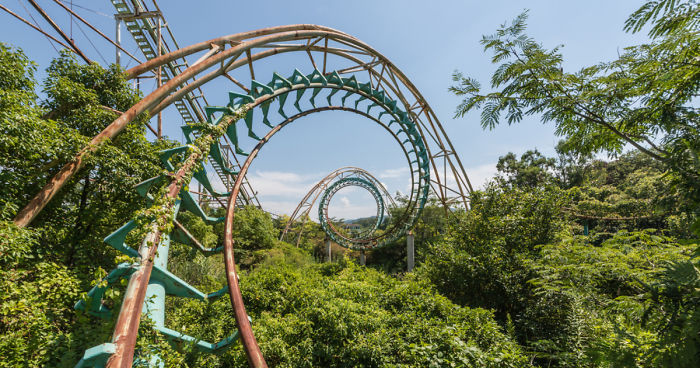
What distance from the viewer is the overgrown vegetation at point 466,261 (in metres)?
1.75

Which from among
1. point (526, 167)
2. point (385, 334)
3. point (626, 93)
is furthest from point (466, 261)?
point (526, 167)

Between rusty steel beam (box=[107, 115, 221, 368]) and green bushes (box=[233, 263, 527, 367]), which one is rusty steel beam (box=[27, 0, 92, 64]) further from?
green bushes (box=[233, 263, 527, 367])

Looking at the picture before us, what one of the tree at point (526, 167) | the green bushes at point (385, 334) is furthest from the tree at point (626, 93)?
the tree at point (526, 167)

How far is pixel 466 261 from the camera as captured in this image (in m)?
6.21

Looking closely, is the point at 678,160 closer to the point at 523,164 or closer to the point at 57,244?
the point at 57,244

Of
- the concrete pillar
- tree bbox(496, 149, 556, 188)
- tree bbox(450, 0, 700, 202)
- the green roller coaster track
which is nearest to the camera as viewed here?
tree bbox(450, 0, 700, 202)

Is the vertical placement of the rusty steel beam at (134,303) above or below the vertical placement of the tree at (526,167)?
below

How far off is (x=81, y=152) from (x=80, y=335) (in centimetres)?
223

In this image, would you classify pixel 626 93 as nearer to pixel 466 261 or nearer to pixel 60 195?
pixel 466 261

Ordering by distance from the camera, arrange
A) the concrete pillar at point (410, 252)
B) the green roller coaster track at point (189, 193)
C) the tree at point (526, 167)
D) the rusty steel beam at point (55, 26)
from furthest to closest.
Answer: the tree at point (526, 167)
the concrete pillar at point (410, 252)
the rusty steel beam at point (55, 26)
the green roller coaster track at point (189, 193)

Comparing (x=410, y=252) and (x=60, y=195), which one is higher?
(x=60, y=195)

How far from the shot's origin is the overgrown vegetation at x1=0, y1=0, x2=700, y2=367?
1752 mm

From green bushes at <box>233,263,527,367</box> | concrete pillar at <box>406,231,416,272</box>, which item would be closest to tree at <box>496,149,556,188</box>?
concrete pillar at <box>406,231,416,272</box>

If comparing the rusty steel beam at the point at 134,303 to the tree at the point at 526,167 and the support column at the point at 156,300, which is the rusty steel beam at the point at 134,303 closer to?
the support column at the point at 156,300
